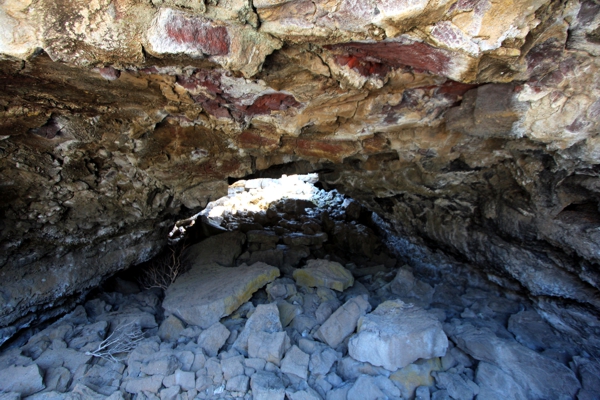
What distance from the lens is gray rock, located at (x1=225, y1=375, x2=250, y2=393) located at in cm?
265

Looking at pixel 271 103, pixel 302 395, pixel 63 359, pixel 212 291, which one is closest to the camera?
pixel 271 103

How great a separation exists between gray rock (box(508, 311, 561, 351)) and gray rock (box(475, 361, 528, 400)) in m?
0.62

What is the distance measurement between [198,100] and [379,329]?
2.43 meters

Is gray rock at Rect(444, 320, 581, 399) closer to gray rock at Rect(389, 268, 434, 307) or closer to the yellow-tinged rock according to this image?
the yellow-tinged rock

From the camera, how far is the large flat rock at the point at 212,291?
338cm

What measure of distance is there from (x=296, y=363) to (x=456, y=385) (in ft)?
4.48

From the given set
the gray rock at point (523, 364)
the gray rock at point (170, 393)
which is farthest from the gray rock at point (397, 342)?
the gray rock at point (170, 393)

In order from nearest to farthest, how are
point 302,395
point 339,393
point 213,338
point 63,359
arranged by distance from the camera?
point 302,395 → point 339,393 → point 63,359 → point 213,338

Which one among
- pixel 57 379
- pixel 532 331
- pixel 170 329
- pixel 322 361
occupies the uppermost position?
pixel 532 331

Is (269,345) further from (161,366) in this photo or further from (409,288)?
(409,288)

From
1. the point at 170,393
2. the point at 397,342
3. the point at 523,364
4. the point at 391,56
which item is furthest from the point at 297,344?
the point at 391,56

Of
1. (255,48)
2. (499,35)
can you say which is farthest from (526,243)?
(255,48)

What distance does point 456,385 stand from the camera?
269 centimetres

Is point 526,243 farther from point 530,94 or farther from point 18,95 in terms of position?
point 18,95
